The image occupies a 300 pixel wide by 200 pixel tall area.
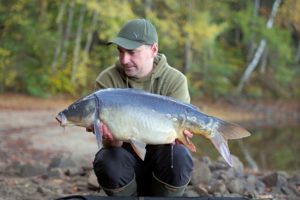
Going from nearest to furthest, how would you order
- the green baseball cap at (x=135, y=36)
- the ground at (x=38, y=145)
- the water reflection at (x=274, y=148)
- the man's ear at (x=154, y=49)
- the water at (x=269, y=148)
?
the green baseball cap at (x=135, y=36) → the man's ear at (x=154, y=49) → the ground at (x=38, y=145) → the water at (x=269, y=148) → the water reflection at (x=274, y=148)

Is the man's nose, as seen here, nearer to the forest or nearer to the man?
the man

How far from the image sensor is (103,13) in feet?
63.4

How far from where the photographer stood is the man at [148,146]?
13.9ft

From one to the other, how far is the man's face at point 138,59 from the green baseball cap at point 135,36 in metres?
0.04

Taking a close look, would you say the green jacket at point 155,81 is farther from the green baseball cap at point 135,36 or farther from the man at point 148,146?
the green baseball cap at point 135,36

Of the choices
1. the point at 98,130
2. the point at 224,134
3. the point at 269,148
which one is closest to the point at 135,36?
the point at 98,130

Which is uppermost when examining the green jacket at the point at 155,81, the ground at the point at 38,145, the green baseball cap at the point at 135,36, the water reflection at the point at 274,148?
the green baseball cap at the point at 135,36

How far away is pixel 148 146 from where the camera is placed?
448 cm

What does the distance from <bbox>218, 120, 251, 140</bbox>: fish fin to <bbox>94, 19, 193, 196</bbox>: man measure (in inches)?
18.8

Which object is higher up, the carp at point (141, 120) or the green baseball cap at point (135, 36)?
the green baseball cap at point (135, 36)

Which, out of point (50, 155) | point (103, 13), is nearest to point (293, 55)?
point (103, 13)

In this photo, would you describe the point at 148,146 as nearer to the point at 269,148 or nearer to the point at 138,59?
the point at 138,59

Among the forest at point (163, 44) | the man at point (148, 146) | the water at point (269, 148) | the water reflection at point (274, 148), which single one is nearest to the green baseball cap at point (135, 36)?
the man at point (148, 146)

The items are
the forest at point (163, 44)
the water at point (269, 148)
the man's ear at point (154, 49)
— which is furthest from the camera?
the forest at point (163, 44)
